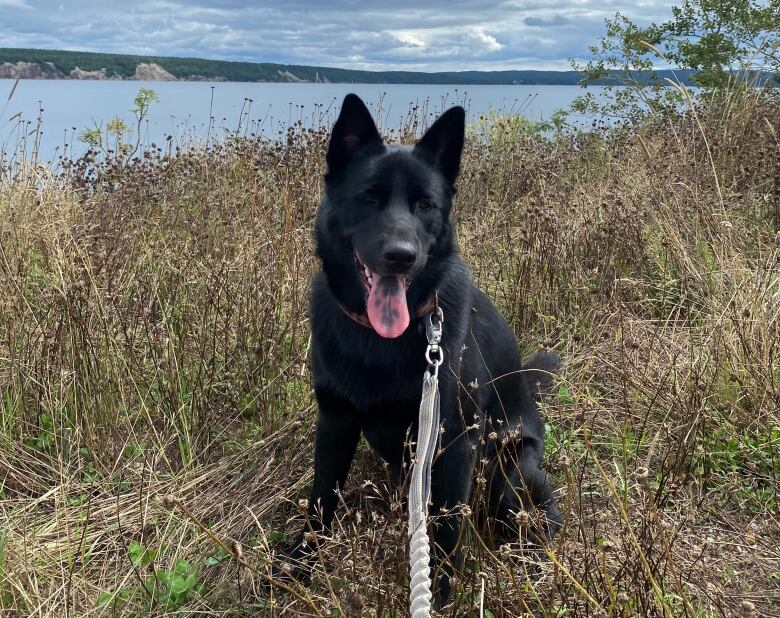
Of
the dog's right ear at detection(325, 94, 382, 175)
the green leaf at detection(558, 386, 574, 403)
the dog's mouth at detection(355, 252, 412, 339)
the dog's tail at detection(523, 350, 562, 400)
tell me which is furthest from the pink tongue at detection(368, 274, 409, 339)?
the green leaf at detection(558, 386, 574, 403)

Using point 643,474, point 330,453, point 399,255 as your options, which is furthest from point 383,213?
point 643,474

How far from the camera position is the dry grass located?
1721mm

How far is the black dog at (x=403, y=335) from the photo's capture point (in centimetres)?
199

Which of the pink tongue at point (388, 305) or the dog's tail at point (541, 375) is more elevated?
the pink tongue at point (388, 305)

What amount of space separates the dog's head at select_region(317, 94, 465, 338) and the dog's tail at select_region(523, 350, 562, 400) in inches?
28.0

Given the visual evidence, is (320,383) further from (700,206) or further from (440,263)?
(700,206)

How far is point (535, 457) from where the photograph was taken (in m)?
2.33

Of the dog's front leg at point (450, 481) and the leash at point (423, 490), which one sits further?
the dog's front leg at point (450, 481)

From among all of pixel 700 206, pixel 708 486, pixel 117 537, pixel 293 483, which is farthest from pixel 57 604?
pixel 700 206

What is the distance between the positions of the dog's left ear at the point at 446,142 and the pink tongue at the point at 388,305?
520 millimetres

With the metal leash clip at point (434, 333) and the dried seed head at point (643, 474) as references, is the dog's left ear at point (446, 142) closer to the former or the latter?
the metal leash clip at point (434, 333)

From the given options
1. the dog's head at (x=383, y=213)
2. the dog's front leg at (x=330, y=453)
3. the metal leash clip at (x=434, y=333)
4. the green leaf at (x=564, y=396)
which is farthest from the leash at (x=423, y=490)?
the green leaf at (x=564, y=396)

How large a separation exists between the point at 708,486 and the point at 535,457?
0.61 meters

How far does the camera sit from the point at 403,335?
2.08 m
